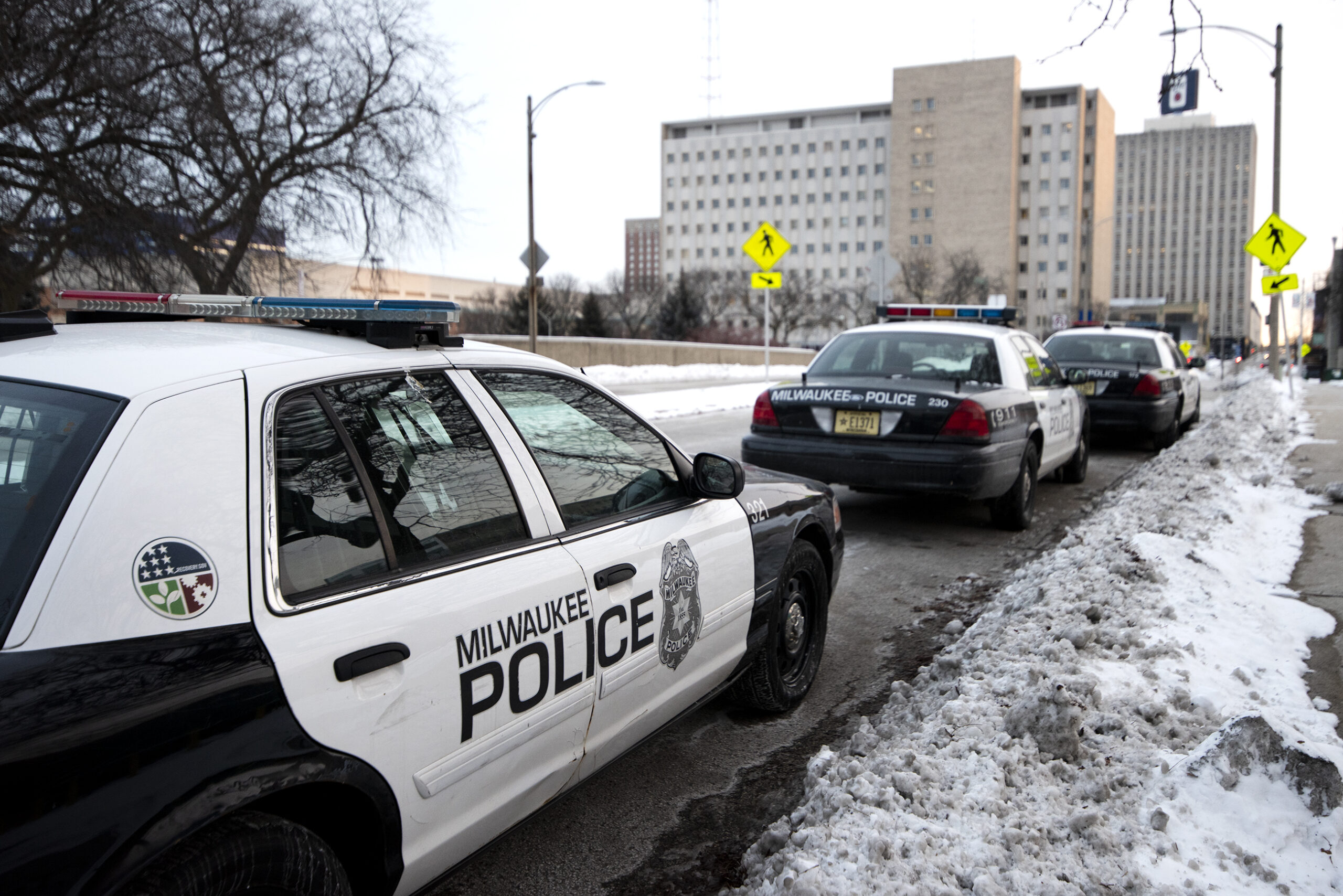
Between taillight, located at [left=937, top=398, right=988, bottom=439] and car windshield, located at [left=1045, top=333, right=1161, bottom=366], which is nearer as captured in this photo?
taillight, located at [left=937, top=398, right=988, bottom=439]

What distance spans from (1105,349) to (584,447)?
11.9 m

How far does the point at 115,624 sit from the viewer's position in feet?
5.74

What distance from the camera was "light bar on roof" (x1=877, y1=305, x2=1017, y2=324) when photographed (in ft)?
31.2

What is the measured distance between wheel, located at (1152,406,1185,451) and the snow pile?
17.2 metres

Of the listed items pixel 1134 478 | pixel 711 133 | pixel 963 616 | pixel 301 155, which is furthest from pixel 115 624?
pixel 711 133

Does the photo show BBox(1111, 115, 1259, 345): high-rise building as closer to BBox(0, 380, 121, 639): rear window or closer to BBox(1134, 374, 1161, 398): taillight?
BBox(1134, 374, 1161, 398): taillight

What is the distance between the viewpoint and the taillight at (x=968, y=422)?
7.00 metres

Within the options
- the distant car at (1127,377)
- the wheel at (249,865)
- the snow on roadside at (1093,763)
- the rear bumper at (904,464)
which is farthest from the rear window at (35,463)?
the distant car at (1127,377)

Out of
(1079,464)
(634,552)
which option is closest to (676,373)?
(1079,464)

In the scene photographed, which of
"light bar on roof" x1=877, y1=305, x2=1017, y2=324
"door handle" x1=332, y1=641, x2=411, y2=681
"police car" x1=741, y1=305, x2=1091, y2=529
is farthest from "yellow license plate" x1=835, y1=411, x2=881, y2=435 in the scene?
"door handle" x1=332, y1=641, x2=411, y2=681

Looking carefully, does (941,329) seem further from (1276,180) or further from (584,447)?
(1276,180)

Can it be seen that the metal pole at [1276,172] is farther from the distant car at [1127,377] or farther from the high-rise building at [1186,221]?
the high-rise building at [1186,221]

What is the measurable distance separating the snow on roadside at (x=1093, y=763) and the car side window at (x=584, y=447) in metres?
1.04

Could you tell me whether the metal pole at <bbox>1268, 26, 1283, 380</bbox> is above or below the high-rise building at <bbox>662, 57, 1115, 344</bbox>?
below
